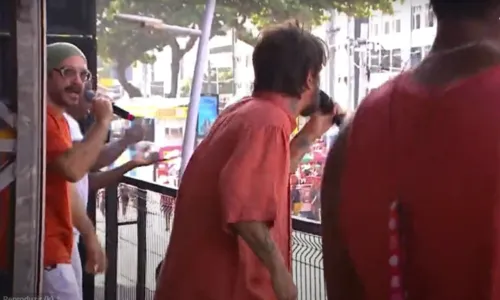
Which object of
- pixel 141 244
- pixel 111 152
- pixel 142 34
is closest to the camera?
pixel 111 152

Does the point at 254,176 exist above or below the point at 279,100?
below

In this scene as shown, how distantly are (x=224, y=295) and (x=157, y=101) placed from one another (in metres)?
7.41

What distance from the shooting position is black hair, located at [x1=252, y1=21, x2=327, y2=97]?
7.52 feet

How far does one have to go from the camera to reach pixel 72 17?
3727mm

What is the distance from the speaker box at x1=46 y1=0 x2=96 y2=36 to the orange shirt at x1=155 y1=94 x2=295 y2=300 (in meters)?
1.62

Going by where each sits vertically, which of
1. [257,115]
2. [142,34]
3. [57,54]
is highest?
[142,34]

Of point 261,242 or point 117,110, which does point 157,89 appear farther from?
point 261,242

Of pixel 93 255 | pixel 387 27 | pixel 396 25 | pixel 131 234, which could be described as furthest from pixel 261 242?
pixel 387 27

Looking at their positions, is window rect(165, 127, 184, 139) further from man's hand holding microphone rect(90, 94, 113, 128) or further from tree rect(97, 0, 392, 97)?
man's hand holding microphone rect(90, 94, 113, 128)

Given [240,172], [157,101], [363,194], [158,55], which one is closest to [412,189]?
[363,194]

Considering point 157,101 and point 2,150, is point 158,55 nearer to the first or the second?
point 157,101

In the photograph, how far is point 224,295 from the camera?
221 centimetres

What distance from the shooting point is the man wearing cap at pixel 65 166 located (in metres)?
2.51

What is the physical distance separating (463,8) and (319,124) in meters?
1.37
